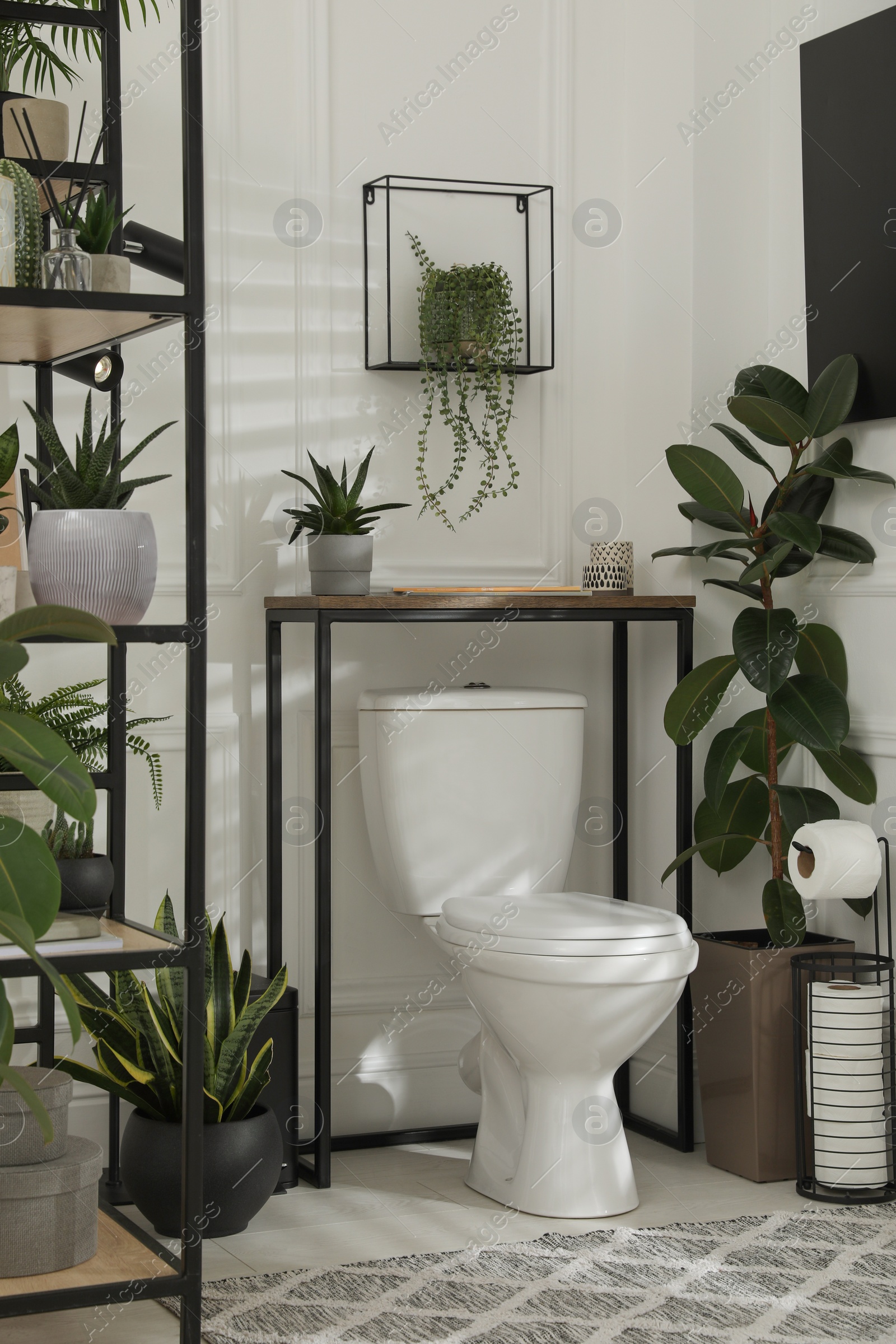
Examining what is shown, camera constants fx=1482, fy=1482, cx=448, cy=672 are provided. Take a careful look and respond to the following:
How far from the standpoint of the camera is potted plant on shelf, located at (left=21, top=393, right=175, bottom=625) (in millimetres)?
1832

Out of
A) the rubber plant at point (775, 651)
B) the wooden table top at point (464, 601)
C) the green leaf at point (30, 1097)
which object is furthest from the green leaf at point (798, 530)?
the green leaf at point (30, 1097)

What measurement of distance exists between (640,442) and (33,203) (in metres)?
1.66

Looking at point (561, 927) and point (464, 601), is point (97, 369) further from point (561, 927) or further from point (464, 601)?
point (561, 927)

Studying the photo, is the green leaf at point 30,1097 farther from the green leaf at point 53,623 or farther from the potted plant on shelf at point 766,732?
the potted plant on shelf at point 766,732

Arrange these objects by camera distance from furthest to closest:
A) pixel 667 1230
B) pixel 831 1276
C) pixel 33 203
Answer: pixel 667 1230
pixel 831 1276
pixel 33 203

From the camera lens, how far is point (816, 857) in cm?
256

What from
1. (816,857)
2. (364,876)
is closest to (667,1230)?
(816,857)

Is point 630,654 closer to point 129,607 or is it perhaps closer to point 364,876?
point 364,876

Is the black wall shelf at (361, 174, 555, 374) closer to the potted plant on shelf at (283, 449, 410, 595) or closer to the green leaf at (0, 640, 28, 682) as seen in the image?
the potted plant on shelf at (283, 449, 410, 595)

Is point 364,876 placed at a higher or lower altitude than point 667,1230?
higher

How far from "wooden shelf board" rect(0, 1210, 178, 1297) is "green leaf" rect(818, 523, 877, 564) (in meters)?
1.62

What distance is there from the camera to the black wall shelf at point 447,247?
9.91 ft

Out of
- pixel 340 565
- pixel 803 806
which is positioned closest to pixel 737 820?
pixel 803 806

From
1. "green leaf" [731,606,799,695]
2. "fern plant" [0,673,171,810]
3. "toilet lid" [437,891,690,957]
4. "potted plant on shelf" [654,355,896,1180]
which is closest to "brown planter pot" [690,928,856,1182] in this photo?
"potted plant on shelf" [654,355,896,1180]
